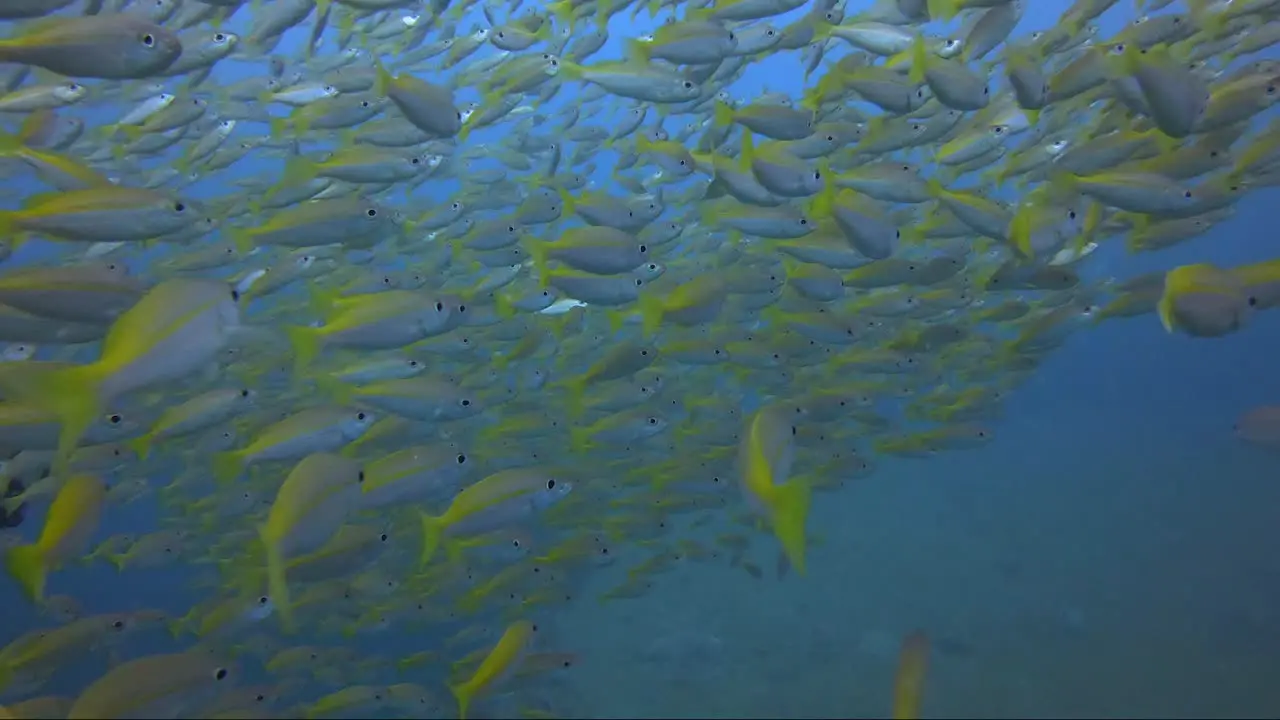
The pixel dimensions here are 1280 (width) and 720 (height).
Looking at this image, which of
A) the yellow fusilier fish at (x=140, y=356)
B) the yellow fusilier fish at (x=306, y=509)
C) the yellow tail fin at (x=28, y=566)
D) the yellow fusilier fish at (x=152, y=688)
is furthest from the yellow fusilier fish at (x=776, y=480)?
the yellow tail fin at (x=28, y=566)

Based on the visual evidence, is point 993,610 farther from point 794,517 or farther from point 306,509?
point 306,509

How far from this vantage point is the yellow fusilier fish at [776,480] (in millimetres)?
2430

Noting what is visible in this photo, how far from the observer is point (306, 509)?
3.14 m

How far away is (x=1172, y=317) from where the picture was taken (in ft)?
12.6

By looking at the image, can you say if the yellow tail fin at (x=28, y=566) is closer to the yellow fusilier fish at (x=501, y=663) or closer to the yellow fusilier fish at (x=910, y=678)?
the yellow fusilier fish at (x=501, y=663)

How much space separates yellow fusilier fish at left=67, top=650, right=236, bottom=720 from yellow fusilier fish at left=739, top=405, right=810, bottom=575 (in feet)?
6.45

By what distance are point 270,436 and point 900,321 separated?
7.31 m

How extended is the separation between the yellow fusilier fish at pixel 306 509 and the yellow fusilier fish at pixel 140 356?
2.21 feet

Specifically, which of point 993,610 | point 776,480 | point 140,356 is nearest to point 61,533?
point 140,356

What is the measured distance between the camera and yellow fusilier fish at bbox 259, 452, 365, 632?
308 cm

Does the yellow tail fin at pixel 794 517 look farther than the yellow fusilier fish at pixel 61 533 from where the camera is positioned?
No

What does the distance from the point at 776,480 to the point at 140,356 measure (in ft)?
6.80

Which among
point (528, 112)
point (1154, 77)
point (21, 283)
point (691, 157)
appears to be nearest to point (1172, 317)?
point (1154, 77)

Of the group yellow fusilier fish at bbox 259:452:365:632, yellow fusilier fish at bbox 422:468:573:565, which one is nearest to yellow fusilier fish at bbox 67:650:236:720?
yellow fusilier fish at bbox 259:452:365:632
